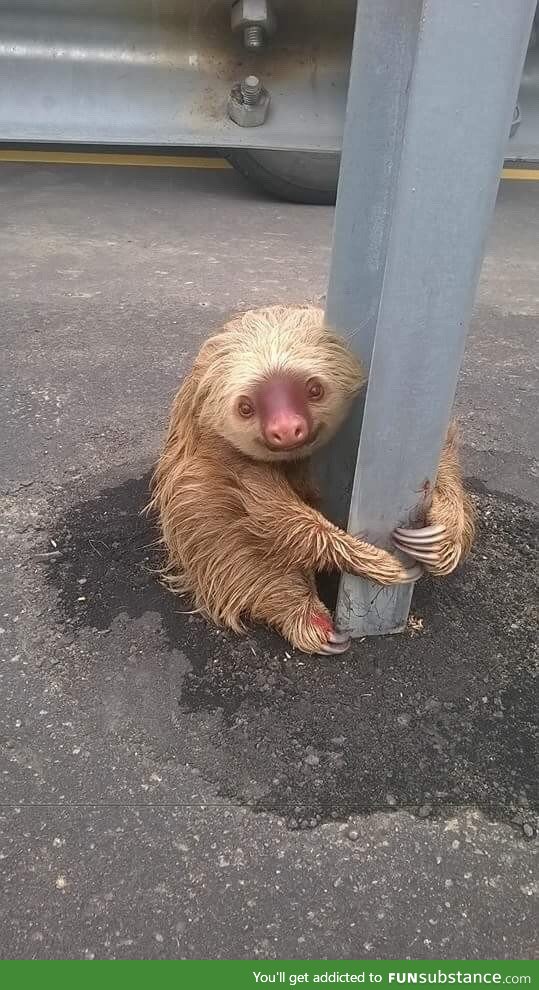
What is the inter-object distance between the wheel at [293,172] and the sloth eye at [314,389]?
4599mm

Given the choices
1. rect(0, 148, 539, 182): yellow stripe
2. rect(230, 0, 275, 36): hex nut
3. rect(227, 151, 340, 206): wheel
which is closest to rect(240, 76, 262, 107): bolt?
rect(230, 0, 275, 36): hex nut

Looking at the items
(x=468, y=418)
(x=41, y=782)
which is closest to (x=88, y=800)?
(x=41, y=782)

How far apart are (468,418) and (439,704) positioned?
1.83 metres

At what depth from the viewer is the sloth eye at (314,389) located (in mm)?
1809

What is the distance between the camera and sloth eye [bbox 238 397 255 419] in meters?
1.80

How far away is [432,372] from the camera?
1670 mm

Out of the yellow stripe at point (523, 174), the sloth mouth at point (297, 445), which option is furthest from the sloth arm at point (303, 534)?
the yellow stripe at point (523, 174)

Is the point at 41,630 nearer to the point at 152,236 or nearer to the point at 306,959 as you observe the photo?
the point at 306,959

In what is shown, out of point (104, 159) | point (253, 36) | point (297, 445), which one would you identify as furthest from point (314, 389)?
point (104, 159)

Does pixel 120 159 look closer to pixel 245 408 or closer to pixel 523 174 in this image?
pixel 523 174

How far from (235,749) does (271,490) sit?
2.23ft

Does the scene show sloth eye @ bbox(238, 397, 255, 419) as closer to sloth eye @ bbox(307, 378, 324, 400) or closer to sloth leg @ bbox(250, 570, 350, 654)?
sloth eye @ bbox(307, 378, 324, 400)

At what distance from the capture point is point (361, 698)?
2031 millimetres

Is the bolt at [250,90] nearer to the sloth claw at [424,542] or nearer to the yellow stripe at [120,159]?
the yellow stripe at [120,159]
